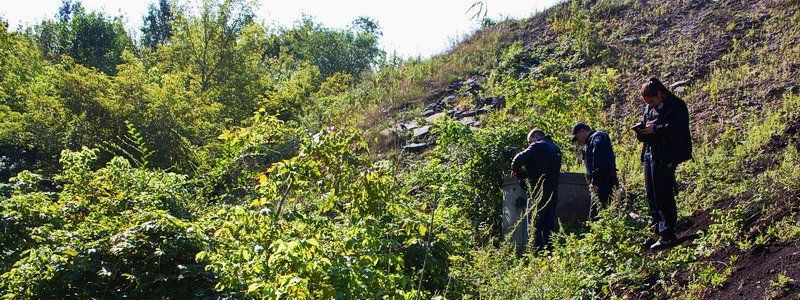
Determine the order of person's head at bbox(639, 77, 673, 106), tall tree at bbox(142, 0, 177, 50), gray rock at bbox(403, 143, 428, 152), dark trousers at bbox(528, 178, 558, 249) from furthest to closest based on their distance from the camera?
tall tree at bbox(142, 0, 177, 50), gray rock at bbox(403, 143, 428, 152), dark trousers at bbox(528, 178, 558, 249), person's head at bbox(639, 77, 673, 106)

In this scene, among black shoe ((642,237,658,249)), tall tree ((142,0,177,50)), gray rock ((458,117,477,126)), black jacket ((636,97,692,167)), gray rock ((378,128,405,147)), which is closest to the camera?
black jacket ((636,97,692,167))

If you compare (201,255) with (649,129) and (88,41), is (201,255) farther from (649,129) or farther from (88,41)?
(88,41)

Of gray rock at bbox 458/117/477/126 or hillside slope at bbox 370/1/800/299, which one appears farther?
gray rock at bbox 458/117/477/126

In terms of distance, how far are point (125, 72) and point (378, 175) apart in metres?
11.6

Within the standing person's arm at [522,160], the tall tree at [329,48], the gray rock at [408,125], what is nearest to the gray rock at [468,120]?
the gray rock at [408,125]

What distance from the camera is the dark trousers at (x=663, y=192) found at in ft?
20.3

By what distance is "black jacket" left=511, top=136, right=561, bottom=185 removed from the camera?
753cm

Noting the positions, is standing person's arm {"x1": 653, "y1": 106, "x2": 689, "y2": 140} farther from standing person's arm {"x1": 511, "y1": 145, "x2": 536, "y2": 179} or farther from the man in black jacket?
standing person's arm {"x1": 511, "y1": 145, "x2": 536, "y2": 179}

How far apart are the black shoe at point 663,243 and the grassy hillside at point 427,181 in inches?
3.2

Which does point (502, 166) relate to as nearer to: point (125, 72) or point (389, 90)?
point (125, 72)

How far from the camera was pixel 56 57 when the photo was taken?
36062 millimetres

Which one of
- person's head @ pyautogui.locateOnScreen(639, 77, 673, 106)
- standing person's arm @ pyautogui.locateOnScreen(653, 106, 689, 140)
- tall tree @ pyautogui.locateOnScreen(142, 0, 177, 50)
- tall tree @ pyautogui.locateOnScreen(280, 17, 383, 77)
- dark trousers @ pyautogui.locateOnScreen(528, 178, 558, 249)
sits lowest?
dark trousers @ pyautogui.locateOnScreen(528, 178, 558, 249)

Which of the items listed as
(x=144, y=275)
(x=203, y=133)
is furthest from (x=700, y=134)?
(x=203, y=133)

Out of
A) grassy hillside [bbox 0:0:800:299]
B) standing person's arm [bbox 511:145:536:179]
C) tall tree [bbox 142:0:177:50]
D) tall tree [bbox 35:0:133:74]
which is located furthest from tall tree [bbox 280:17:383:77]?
standing person's arm [bbox 511:145:536:179]
